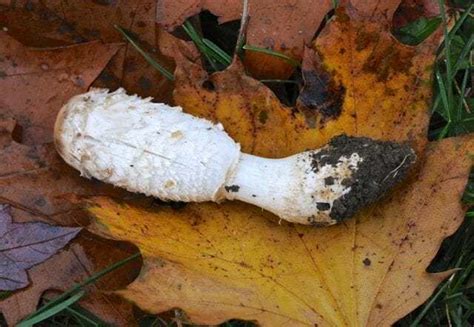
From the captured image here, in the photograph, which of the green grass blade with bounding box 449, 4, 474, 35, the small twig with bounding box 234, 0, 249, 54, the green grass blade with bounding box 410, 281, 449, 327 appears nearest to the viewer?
the green grass blade with bounding box 410, 281, 449, 327

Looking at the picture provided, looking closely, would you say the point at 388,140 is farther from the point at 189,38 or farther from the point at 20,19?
the point at 20,19

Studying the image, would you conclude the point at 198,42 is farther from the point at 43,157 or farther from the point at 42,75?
the point at 43,157

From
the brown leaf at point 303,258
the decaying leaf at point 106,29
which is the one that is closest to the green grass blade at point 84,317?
the brown leaf at point 303,258

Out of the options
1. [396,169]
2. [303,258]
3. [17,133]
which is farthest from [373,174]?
[17,133]

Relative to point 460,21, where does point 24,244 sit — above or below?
below

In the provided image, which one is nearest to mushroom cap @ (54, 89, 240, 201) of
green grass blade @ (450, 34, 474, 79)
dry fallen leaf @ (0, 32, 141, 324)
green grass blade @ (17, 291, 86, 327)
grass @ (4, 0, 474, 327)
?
dry fallen leaf @ (0, 32, 141, 324)

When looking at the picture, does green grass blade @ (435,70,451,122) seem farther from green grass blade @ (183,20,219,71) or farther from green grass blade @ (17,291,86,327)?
green grass blade @ (17,291,86,327)
